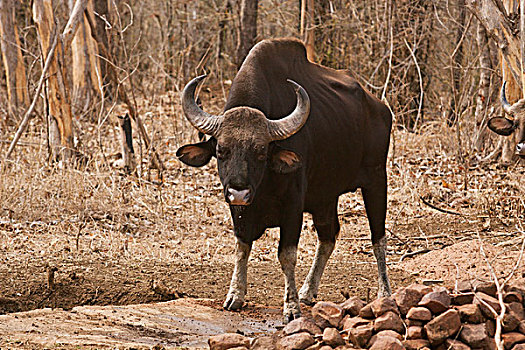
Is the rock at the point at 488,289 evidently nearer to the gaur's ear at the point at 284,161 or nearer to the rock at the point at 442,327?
the rock at the point at 442,327

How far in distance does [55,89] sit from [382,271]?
6.25 metres

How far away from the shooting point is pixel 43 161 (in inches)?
420

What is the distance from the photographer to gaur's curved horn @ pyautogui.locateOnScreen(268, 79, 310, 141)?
5684 millimetres

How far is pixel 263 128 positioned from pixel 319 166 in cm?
100

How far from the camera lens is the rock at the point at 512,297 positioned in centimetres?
504

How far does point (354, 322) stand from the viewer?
493 cm

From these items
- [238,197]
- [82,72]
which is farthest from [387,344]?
[82,72]

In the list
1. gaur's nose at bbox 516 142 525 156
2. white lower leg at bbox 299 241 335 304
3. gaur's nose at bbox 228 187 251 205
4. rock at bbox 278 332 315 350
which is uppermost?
gaur's nose at bbox 228 187 251 205

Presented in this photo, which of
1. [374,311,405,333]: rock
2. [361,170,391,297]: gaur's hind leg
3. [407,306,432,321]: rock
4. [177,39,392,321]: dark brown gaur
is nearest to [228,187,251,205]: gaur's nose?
[177,39,392,321]: dark brown gaur

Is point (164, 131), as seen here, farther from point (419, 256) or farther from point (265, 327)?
point (265, 327)

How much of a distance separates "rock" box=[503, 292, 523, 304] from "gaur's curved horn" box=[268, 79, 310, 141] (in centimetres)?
199

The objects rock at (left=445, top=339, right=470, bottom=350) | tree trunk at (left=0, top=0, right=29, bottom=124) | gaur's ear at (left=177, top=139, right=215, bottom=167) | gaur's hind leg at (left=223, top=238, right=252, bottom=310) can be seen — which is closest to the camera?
rock at (left=445, top=339, right=470, bottom=350)

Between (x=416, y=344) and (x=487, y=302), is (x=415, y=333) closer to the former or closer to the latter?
(x=416, y=344)

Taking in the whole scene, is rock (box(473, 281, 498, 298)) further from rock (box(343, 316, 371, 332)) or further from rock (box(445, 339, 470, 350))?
rock (box(343, 316, 371, 332))
